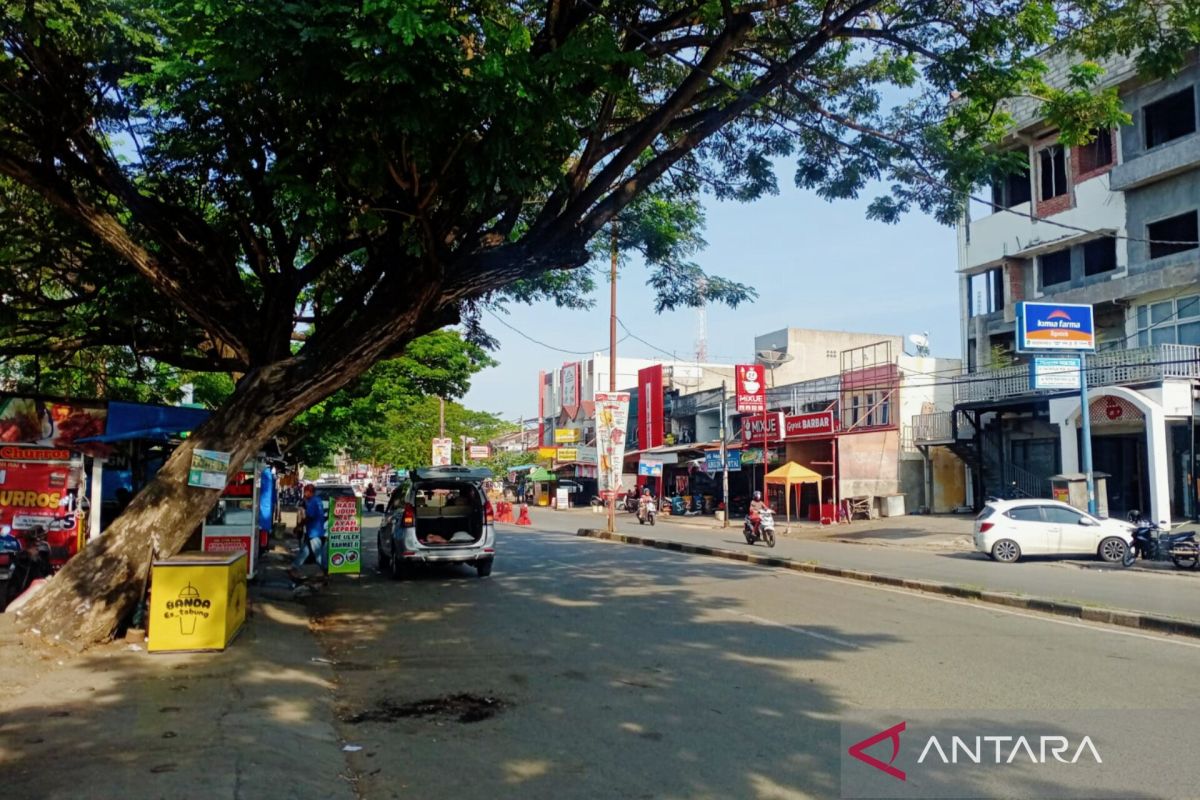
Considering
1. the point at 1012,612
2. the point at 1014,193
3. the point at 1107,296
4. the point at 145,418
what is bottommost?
the point at 1012,612

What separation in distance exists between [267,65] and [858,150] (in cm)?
772

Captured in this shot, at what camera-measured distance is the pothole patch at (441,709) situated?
6.66 metres

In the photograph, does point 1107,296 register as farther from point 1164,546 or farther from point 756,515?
point 756,515

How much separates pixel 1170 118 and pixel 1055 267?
5609mm

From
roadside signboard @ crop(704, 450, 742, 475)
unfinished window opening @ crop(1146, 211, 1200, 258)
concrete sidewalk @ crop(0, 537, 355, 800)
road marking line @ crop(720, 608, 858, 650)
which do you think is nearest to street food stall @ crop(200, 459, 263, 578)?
concrete sidewalk @ crop(0, 537, 355, 800)

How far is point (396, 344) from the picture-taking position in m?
10.7

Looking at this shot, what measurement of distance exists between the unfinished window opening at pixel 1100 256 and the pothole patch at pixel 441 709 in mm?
26998

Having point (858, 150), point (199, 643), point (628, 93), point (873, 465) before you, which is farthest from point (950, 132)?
point (873, 465)

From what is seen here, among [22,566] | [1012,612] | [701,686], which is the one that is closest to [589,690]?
[701,686]

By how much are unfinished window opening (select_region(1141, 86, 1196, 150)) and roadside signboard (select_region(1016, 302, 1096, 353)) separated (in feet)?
25.7

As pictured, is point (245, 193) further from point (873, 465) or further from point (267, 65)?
point (873, 465)

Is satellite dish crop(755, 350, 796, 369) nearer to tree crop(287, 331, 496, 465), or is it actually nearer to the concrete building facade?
the concrete building facade

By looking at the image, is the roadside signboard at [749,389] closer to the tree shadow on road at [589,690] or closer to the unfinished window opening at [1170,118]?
the unfinished window opening at [1170,118]

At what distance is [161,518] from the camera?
9188 millimetres
